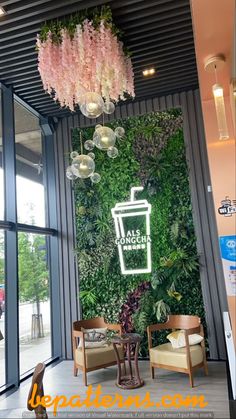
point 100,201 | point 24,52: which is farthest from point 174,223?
point 24,52

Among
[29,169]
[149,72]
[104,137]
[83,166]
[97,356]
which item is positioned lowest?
[97,356]

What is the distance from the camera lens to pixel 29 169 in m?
6.51

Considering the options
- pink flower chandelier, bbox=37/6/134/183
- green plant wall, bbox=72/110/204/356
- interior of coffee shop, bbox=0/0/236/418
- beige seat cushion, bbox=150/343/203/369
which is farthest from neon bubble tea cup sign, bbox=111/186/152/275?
pink flower chandelier, bbox=37/6/134/183

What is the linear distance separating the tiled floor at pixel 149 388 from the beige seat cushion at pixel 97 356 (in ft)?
0.77

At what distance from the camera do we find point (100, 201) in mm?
6633

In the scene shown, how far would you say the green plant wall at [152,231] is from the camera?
5949 mm

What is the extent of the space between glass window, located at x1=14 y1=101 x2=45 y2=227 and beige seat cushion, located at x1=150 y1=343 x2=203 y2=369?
3.12 metres

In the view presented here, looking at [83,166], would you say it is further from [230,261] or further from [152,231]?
[152,231]

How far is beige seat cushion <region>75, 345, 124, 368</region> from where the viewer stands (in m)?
5.07

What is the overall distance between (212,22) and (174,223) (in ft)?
12.4

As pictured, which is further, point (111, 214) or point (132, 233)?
point (111, 214)

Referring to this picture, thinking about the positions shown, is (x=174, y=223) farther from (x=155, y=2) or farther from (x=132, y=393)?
(x=155, y=2)

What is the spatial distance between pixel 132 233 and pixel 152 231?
1.21 ft

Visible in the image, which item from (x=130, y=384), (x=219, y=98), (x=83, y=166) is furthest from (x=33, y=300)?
(x=219, y=98)
